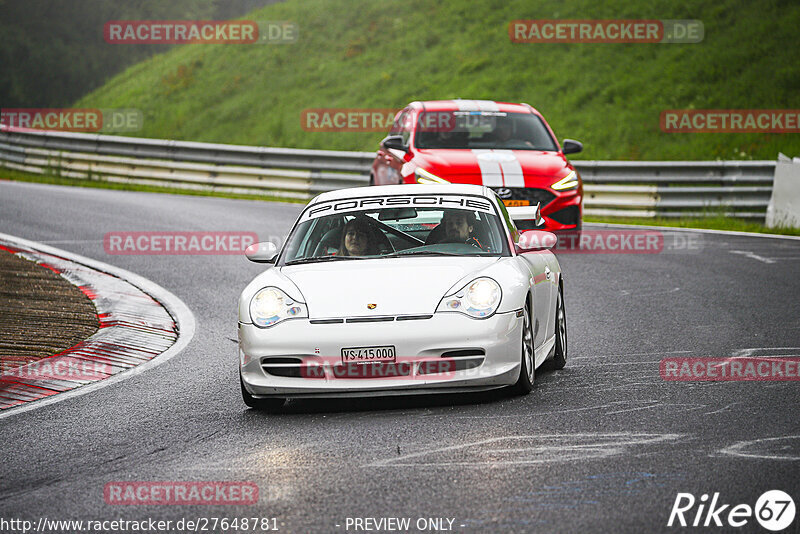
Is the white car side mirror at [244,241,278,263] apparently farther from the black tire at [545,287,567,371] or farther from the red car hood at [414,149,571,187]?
the red car hood at [414,149,571,187]

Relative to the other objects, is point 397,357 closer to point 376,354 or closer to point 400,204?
point 376,354

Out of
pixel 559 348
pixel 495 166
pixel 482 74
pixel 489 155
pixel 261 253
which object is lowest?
pixel 559 348

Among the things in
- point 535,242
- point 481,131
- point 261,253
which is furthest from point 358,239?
point 481,131

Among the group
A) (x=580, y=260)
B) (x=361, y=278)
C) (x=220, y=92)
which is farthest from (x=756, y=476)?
(x=220, y=92)

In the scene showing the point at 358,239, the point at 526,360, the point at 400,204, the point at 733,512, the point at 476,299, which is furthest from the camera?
the point at 400,204

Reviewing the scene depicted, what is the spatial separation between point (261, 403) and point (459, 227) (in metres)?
1.87

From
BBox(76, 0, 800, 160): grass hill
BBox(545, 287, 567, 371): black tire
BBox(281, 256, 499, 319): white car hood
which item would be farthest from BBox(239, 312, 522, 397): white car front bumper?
BBox(76, 0, 800, 160): grass hill

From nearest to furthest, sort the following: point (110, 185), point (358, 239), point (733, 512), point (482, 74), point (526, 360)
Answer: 1. point (733, 512)
2. point (526, 360)
3. point (358, 239)
4. point (110, 185)
5. point (482, 74)

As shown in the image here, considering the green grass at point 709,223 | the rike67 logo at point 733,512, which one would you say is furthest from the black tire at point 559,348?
the green grass at point 709,223

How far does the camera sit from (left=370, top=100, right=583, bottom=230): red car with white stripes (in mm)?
13602

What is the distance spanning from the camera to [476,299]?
6820 millimetres

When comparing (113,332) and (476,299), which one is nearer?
(476,299)

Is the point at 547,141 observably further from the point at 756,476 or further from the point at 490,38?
the point at 490,38

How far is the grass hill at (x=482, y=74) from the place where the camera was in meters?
28.5
